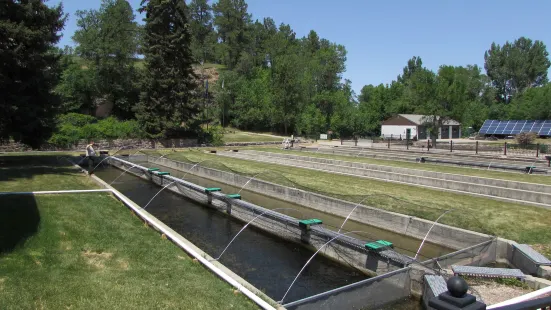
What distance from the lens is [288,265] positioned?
11789mm

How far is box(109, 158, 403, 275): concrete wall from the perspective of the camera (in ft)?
36.1

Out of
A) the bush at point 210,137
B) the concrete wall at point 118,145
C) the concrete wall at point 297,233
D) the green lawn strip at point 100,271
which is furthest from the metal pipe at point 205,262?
the bush at point 210,137

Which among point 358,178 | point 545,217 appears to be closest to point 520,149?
point 358,178

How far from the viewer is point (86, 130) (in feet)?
141

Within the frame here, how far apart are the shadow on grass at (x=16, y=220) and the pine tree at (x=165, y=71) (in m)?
34.1

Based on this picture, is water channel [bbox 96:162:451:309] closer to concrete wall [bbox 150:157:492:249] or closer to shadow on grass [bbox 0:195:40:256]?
concrete wall [bbox 150:157:492:249]

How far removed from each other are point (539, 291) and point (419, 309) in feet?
8.04

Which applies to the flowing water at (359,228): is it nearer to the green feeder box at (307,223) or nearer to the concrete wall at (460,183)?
the green feeder box at (307,223)

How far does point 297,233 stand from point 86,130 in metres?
36.3

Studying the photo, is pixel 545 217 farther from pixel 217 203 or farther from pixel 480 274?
pixel 217 203

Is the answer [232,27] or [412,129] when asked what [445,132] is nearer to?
[412,129]

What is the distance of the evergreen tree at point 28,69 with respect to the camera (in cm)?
2102

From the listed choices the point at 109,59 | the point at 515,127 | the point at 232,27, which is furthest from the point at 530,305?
the point at 232,27

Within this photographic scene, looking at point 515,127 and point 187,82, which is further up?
point 187,82
